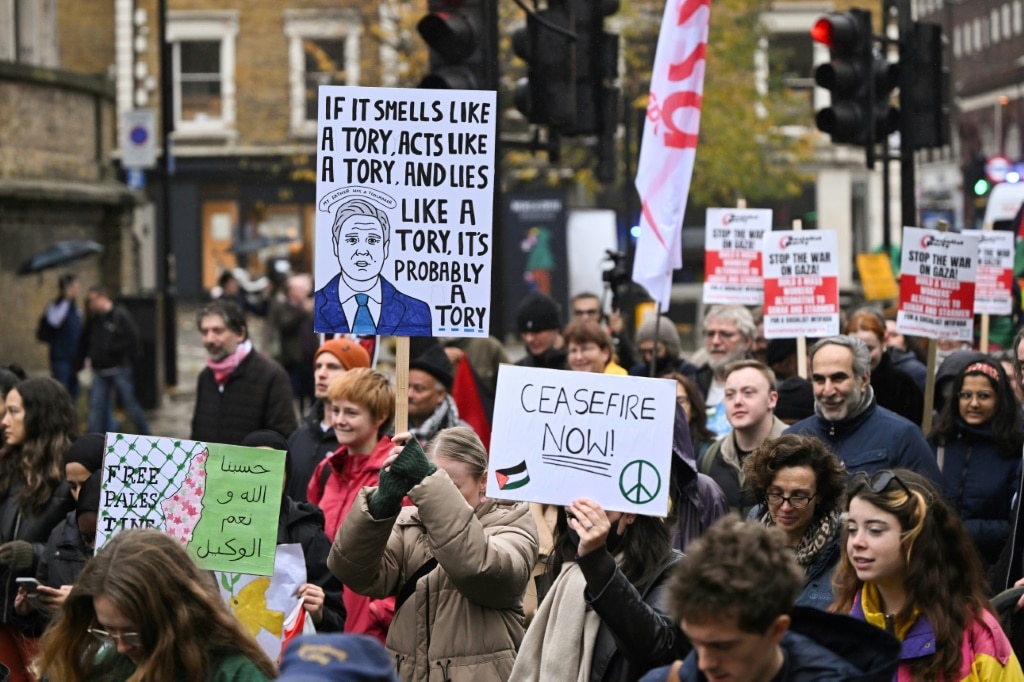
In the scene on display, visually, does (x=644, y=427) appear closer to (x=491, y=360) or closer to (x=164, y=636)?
(x=164, y=636)

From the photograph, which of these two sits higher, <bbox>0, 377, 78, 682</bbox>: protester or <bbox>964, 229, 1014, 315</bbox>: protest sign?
<bbox>964, 229, 1014, 315</bbox>: protest sign

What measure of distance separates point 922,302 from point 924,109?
3.32 metres

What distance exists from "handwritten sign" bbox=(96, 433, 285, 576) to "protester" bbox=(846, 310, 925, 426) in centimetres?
485

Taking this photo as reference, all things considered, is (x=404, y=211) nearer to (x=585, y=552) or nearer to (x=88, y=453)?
(x=88, y=453)

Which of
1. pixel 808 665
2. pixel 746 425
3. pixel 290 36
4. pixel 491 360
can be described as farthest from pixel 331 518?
pixel 290 36

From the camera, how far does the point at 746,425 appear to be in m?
7.74

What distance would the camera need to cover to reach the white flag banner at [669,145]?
401 inches

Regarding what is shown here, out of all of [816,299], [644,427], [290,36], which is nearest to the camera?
[644,427]

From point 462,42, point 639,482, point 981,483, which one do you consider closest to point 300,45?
point 462,42

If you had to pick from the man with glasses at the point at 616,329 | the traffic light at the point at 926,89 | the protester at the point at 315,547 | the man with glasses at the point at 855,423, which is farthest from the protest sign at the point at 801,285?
the protester at the point at 315,547

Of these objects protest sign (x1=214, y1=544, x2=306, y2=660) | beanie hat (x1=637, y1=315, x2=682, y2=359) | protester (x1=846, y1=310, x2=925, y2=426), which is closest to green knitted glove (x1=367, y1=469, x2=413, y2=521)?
protest sign (x1=214, y1=544, x2=306, y2=660)

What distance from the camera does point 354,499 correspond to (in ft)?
21.6

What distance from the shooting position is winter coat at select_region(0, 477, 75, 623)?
705 cm

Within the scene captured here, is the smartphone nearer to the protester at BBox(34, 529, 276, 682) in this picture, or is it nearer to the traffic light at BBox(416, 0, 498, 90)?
the protester at BBox(34, 529, 276, 682)
